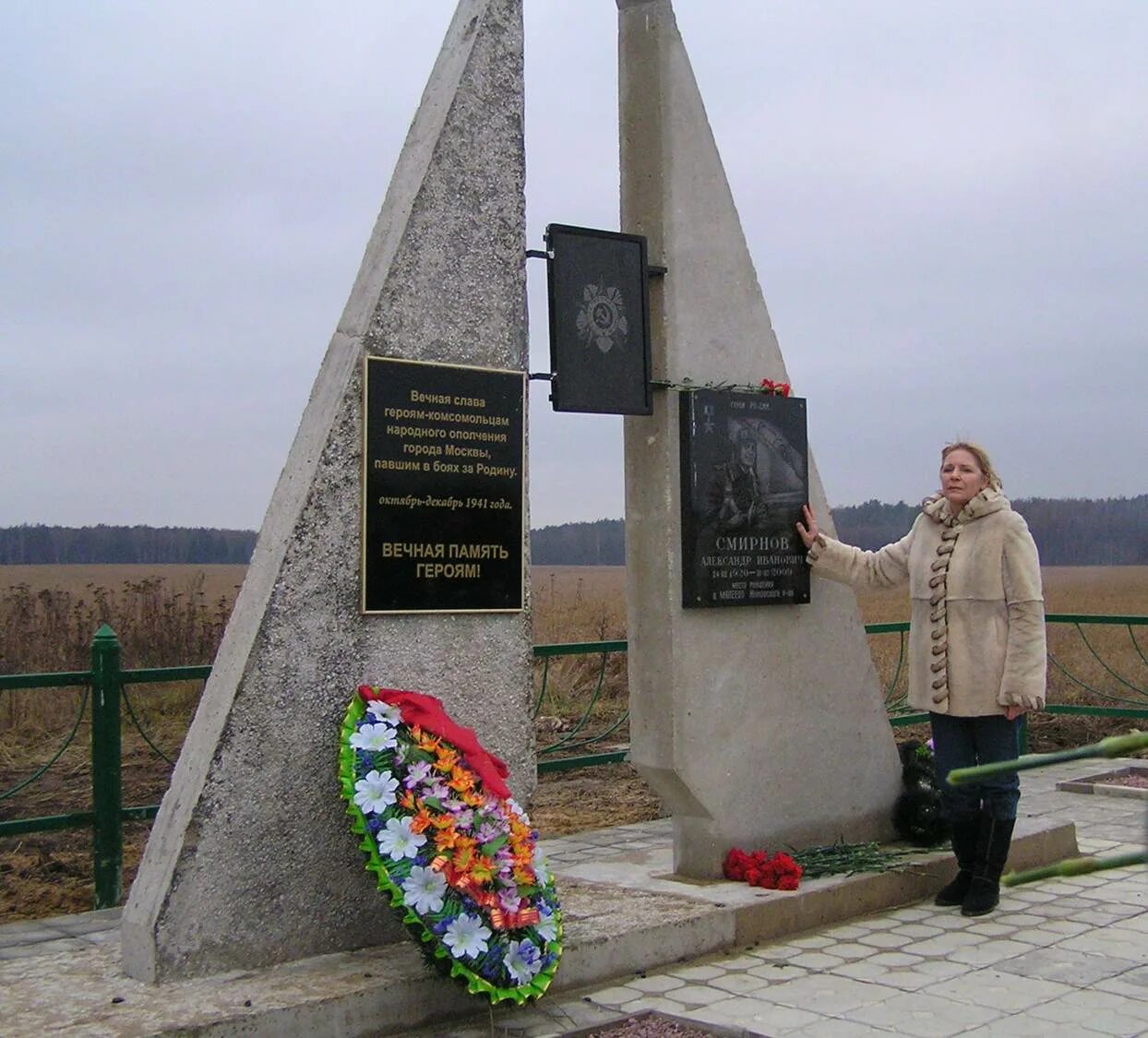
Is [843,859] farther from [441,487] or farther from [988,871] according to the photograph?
[441,487]

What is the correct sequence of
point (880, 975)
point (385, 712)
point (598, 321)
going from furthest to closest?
1. point (598, 321)
2. point (880, 975)
3. point (385, 712)

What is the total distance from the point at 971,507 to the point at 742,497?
3.20 feet

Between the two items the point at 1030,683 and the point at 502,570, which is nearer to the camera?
the point at 502,570

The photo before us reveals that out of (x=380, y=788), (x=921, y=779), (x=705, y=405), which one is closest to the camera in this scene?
(x=380, y=788)

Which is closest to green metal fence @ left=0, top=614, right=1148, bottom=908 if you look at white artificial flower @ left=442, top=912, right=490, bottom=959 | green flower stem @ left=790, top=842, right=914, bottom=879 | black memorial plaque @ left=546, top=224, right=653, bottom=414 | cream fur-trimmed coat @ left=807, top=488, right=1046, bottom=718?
green flower stem @ left=790, top=842, right=914, bottom=879

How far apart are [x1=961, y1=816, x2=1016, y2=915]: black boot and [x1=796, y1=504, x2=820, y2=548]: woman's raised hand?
4.71 ft

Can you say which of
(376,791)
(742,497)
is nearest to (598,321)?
(742,497)

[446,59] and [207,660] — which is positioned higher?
[446,59]

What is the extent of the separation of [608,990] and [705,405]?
2488 mm

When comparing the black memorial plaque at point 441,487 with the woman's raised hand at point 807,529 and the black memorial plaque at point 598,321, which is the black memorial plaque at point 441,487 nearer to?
the black memorial plaque at point 598,321

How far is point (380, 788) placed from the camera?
13.9 ft

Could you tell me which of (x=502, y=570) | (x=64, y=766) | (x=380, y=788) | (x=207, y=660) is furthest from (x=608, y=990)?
(x=207, y=660)

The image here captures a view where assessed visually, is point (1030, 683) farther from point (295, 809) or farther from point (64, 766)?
point (64, 766)

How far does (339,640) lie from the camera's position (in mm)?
4594
